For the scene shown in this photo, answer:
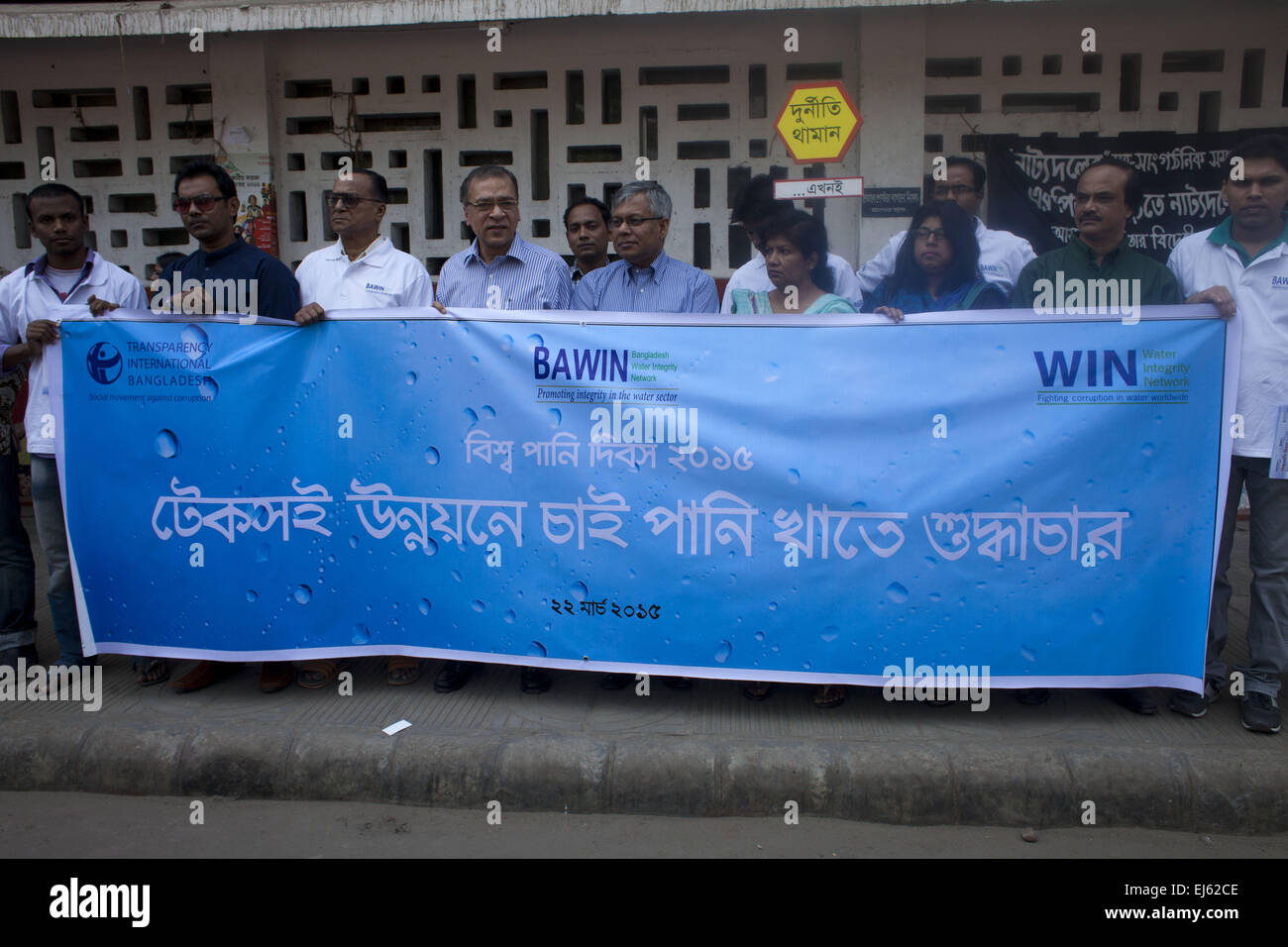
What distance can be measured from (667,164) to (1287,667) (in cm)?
485

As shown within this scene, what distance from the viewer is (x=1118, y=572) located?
3488 millimetres

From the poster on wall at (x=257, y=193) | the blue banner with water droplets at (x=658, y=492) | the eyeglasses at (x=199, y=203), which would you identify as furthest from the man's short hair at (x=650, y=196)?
the poster on wall at (x=257, y=193)

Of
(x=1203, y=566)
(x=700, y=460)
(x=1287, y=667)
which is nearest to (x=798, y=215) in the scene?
(x=700, y=460)

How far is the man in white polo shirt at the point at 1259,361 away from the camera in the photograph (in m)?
3.51

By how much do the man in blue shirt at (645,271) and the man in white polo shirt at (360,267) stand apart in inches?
31.4

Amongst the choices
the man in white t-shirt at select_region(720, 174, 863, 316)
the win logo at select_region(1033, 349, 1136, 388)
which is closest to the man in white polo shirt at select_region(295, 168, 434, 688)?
the man in white t-shirt at select_region(720, 174, 863, 316)

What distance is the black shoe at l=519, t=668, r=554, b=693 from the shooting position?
154 inches

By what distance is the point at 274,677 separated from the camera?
398 cm

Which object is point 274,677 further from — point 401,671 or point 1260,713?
point 1260,713

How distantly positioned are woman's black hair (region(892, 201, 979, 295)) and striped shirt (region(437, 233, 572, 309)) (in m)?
1.50

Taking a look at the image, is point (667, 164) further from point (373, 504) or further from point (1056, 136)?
point (373, 504)

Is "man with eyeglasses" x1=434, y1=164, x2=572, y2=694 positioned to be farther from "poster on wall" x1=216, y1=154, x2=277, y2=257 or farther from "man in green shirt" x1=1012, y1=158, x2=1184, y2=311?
"poster on wall" x1=216, y1=154, x2=277, y2=257

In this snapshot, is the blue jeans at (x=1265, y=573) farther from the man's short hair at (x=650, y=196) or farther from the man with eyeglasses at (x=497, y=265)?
the man with eyeglasses at (x=497, y=265)

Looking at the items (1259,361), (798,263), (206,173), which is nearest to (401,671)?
(206,173)
